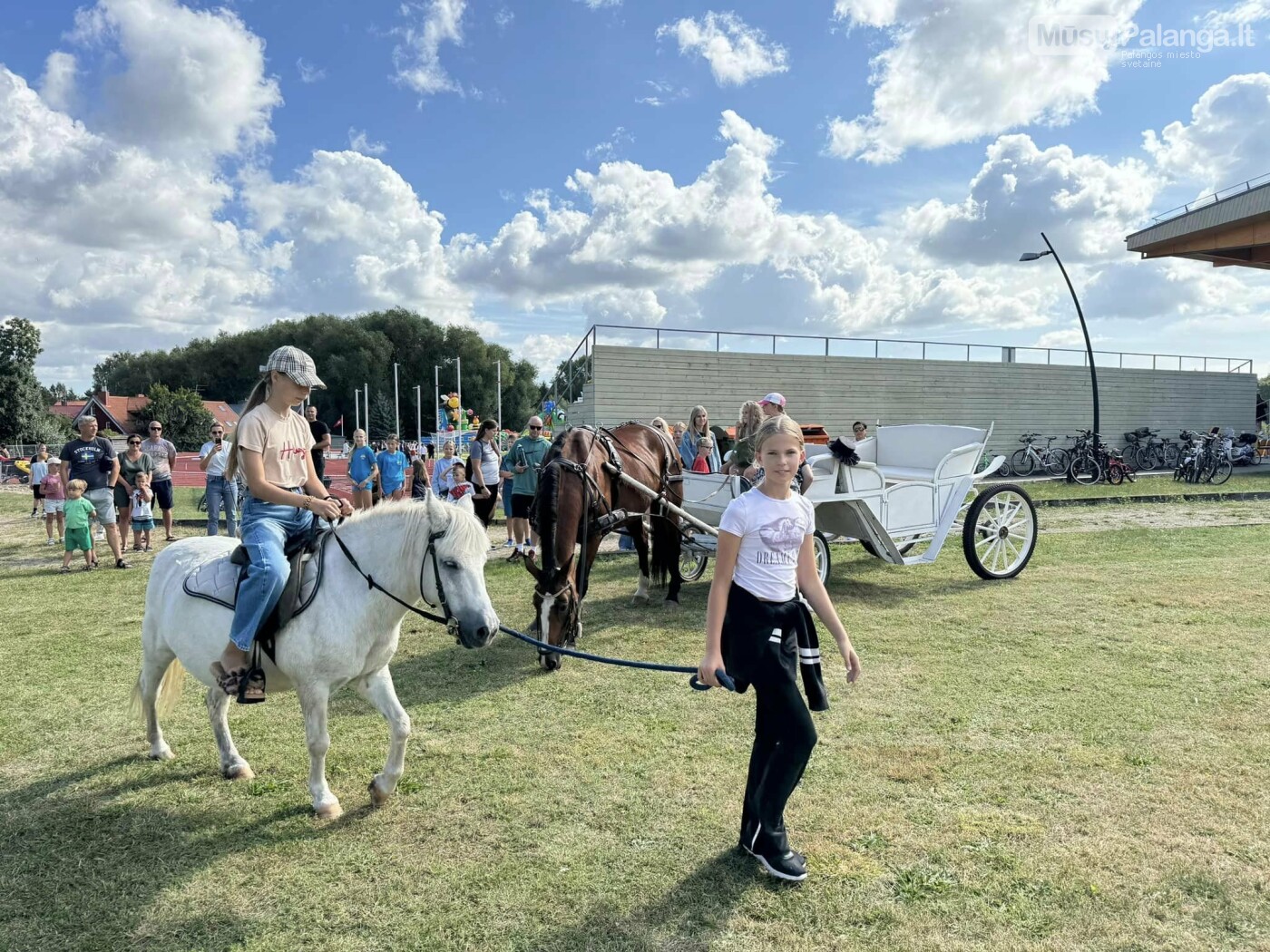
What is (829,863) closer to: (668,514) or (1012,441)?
(668,514)

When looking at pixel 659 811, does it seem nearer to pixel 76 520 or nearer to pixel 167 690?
pixel 167 690

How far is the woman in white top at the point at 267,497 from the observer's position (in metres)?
3.22

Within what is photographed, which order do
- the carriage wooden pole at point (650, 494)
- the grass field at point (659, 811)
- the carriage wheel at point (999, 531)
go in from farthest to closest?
the carriage wheel at point (999, 531)
the carriage wooden pole at point (650, 494)
the grass field at point (659, 811)

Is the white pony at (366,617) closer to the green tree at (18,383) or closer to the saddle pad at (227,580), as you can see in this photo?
the saddle pad at (227,580)

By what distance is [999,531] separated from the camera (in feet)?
27.0

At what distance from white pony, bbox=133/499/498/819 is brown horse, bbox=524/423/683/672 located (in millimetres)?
1950

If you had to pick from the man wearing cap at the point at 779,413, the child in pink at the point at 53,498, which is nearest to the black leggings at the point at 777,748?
the man wearing cap at the point at 779,413

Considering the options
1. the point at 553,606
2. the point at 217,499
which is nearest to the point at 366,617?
the point at 553,606

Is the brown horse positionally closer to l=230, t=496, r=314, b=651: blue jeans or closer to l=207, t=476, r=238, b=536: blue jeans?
l=230, t=496, r=314, b=651: blue jeans

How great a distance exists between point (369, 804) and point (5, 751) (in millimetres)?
2311

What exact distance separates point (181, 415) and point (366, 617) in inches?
2201

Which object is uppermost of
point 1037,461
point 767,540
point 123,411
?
point 123,411

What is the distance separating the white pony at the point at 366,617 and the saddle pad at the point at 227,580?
3 cm

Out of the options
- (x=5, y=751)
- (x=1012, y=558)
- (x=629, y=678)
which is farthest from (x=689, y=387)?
(x=5, y=751)
